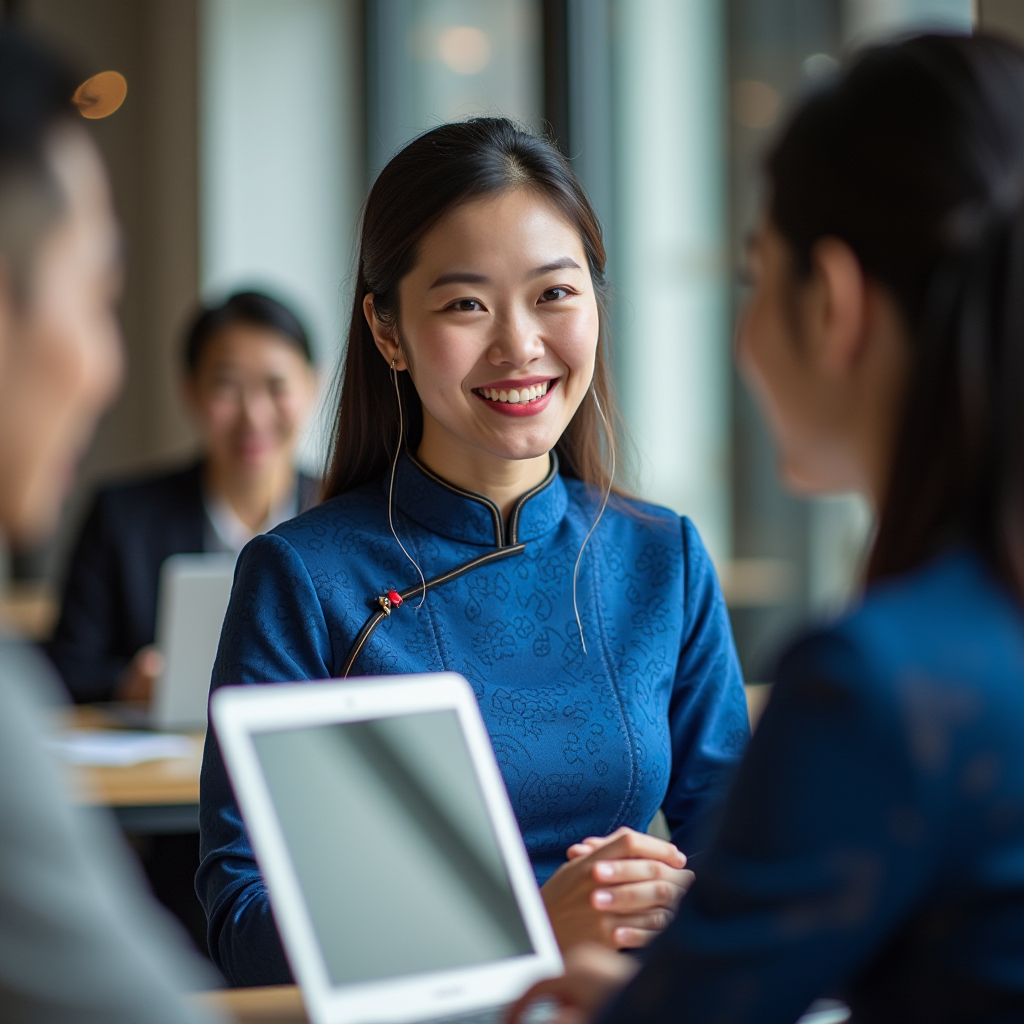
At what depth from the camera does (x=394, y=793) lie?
981 mm

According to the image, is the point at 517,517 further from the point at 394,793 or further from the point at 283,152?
the point at 283,152

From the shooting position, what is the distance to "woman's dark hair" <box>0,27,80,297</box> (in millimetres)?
726

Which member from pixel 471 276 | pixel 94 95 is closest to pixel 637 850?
pixel 471 276

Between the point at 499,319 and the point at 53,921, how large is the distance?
3.12 ft

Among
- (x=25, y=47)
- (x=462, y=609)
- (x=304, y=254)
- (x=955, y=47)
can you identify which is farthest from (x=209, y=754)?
(x=304, y=254)

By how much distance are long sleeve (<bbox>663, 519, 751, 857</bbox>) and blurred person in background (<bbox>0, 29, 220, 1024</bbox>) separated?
2.79 ft

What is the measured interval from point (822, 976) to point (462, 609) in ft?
2.77

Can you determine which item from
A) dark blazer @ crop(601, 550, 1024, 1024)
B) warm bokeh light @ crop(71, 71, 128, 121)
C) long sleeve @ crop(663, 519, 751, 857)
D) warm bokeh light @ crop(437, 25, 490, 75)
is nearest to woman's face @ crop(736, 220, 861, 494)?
dark blazer @ crop(601, 550, 1024, 1024)

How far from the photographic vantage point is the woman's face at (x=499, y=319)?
1.48m

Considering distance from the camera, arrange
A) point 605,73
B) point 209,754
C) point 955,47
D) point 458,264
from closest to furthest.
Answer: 1. point 955,47
2. point 209,754
3. point 458,264
4. point 605,73

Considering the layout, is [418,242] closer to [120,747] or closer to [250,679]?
[250,679]

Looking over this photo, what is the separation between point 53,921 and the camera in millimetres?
660

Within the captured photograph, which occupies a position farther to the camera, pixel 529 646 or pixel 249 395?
pixel 249 395

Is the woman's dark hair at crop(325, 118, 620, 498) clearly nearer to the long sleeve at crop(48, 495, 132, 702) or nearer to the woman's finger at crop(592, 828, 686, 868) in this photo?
the woman's finger at crop(592, 828, 686, 868)
